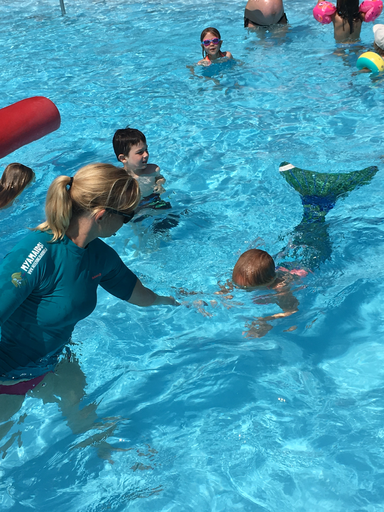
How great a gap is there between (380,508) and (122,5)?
47.3ft

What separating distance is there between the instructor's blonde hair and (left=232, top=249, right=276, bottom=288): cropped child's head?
166 cm

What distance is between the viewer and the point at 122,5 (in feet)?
46.6

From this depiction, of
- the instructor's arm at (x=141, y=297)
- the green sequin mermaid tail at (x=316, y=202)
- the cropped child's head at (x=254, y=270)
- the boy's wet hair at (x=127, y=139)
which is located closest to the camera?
the instructor's arm at (x=141, y=297)

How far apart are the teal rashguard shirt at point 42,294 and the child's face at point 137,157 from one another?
7.76 ft

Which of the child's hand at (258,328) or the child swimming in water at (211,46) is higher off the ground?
the child swimming in water at (211,46)

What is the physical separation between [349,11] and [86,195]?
856 cm

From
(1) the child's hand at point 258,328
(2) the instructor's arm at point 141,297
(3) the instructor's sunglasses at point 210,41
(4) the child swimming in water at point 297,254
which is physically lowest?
(1) the child's hand at point 258,328

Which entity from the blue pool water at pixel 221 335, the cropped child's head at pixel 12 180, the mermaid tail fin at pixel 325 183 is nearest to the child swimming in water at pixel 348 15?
the blue pool water at pixel 221 335

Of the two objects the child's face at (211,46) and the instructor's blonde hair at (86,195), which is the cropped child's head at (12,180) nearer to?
the instructor's blonde hair at (86,195)

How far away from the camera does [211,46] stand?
29.0 feet

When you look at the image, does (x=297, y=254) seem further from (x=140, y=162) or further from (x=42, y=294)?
(x=42, y=294)

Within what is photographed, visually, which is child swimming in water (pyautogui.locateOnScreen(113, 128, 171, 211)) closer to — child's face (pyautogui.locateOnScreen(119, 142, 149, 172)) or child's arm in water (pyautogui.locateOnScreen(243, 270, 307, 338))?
child's face (pyautogui.locateOnScreen(119, 142, 149, 172))

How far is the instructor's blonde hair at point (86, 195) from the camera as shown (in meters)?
2.29

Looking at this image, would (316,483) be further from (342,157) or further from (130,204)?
(342,157)
